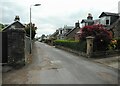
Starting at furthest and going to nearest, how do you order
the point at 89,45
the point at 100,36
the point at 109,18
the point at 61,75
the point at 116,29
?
the point at 109,18
the point at 116,29
the point at 100,36
the point at 89,45
the point at 61,75

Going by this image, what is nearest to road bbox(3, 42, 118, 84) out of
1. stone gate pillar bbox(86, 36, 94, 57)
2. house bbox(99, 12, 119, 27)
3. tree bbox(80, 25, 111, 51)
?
stone gate pillar bbox(86, 36, 94, 57)

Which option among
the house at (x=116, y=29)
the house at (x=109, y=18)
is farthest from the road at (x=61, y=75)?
the house at (x=109, y=18)

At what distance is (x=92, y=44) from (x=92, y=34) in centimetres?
156

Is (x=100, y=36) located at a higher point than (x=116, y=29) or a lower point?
lower

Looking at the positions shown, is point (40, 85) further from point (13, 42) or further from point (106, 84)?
point (13, 42)

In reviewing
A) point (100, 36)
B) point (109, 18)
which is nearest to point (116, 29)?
point (109, 18)

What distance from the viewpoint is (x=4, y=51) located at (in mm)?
15578

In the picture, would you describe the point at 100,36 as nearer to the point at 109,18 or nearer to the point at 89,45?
the point at 89,45

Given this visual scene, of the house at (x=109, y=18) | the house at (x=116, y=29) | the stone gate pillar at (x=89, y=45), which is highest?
the house at (x=109, y=18)

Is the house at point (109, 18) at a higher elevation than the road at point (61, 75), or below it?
higher

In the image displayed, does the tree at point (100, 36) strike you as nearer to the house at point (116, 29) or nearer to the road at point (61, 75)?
the road at point (61, 75)

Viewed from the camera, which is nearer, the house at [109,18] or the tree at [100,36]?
the tree at [100,36]

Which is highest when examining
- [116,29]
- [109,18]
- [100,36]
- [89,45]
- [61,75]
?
[109,18]

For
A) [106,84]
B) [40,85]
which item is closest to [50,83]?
[40,85]
